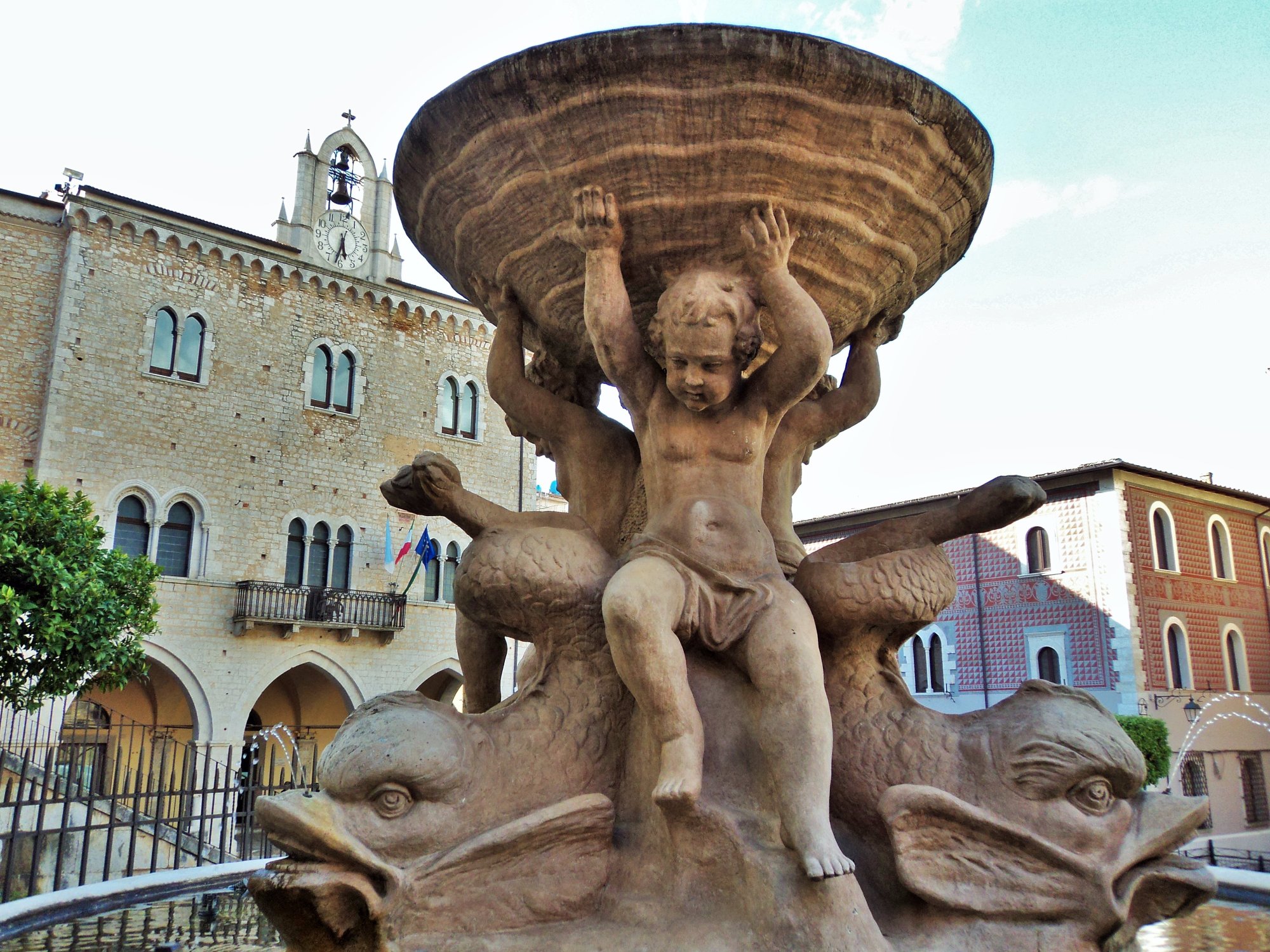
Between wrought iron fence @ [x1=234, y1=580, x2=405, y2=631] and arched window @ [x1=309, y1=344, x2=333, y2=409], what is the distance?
14.3 ft

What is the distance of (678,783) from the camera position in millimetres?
2629

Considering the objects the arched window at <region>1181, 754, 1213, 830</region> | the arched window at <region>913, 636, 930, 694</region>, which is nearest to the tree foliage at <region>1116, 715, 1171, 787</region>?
the arched window at <region>1181, 754, 1213, 830</region>

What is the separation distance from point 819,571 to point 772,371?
2.26ft

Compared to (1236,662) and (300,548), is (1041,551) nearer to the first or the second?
(1236,662)

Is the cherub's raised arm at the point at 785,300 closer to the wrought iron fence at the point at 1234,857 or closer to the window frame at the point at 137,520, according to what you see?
the wrought iron fence at the point at 1234,857

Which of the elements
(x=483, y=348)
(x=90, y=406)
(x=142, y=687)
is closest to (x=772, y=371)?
(x=90, y=406)

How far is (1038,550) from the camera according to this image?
78.6 feet

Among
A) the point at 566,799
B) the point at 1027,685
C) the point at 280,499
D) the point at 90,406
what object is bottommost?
the point at 566,799

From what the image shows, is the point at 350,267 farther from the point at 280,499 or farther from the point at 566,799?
the point at 566,799

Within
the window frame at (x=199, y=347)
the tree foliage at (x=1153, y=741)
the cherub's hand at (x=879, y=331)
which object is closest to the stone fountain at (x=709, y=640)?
the cherub's hand at (x=879, y=331)

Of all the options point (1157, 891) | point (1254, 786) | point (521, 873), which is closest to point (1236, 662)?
point (1254, 786)

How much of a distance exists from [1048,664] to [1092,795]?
73.0ft

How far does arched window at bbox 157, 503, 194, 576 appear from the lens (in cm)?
2031

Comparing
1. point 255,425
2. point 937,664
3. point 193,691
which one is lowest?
point 193,691
